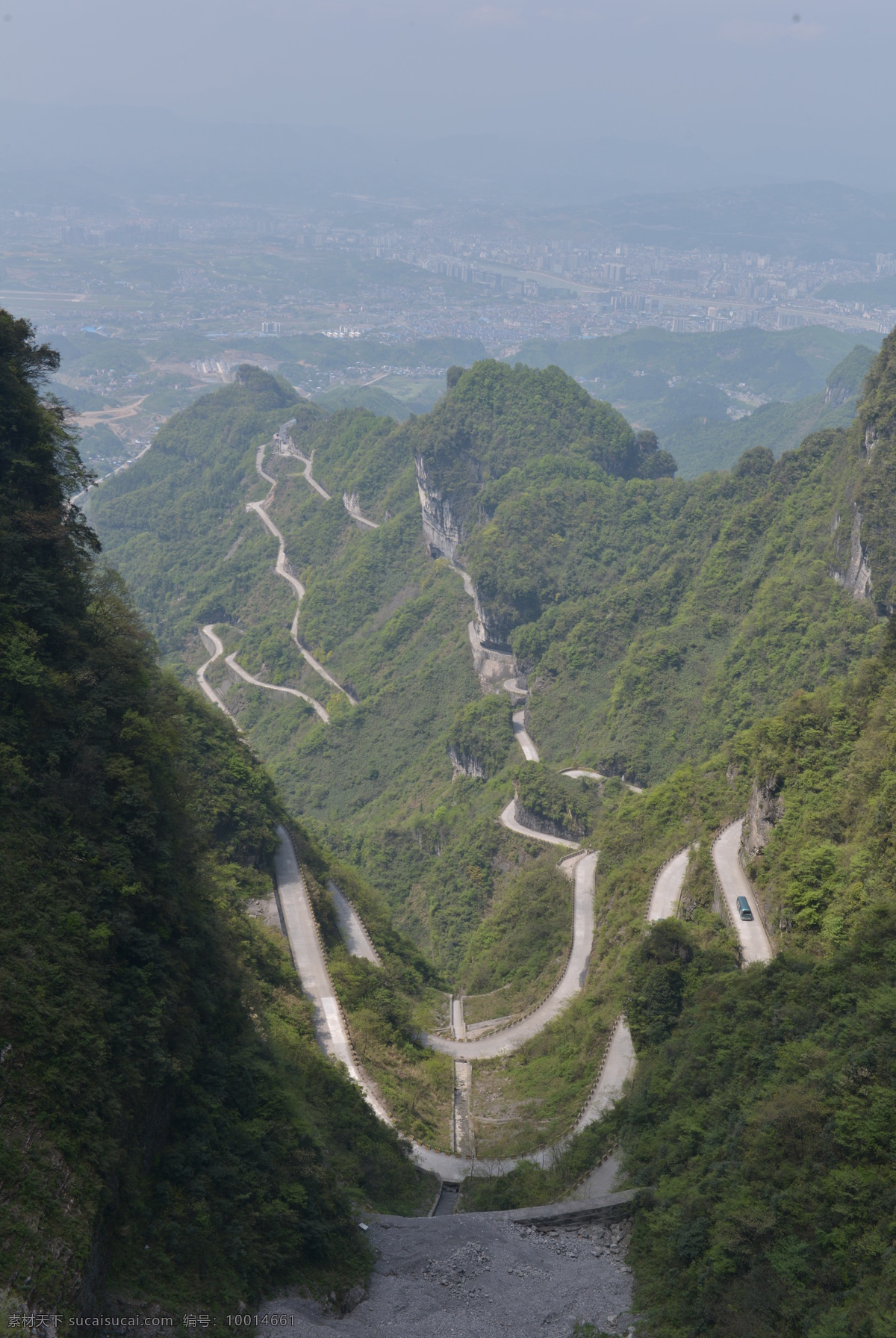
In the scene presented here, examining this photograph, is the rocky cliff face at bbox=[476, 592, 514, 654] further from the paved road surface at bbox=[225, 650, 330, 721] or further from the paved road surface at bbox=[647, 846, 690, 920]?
the paved road surface at bbox=[647, 846, 690, 920]

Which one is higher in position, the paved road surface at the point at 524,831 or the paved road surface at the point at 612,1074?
the paved road surface at the point at 612,1074

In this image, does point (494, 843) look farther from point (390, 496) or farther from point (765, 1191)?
point (390, 496)

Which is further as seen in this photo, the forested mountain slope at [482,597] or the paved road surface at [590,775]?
the forested mountain slope at [482,597]

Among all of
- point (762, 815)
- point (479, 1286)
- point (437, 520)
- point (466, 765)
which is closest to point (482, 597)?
point (466, 765)

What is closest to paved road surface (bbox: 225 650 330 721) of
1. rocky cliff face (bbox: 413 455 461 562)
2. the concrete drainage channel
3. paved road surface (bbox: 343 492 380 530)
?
rocky cliff face (bbox: 413 455 461 562)

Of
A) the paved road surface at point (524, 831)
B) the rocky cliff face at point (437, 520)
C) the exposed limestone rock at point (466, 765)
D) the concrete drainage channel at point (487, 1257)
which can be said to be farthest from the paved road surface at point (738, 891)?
the rocky cliff face at point (437, 520)

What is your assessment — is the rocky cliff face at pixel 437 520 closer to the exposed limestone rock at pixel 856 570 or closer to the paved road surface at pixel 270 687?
the paved road surface at pixel 270 687

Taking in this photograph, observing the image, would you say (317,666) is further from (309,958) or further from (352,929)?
(309,958)
